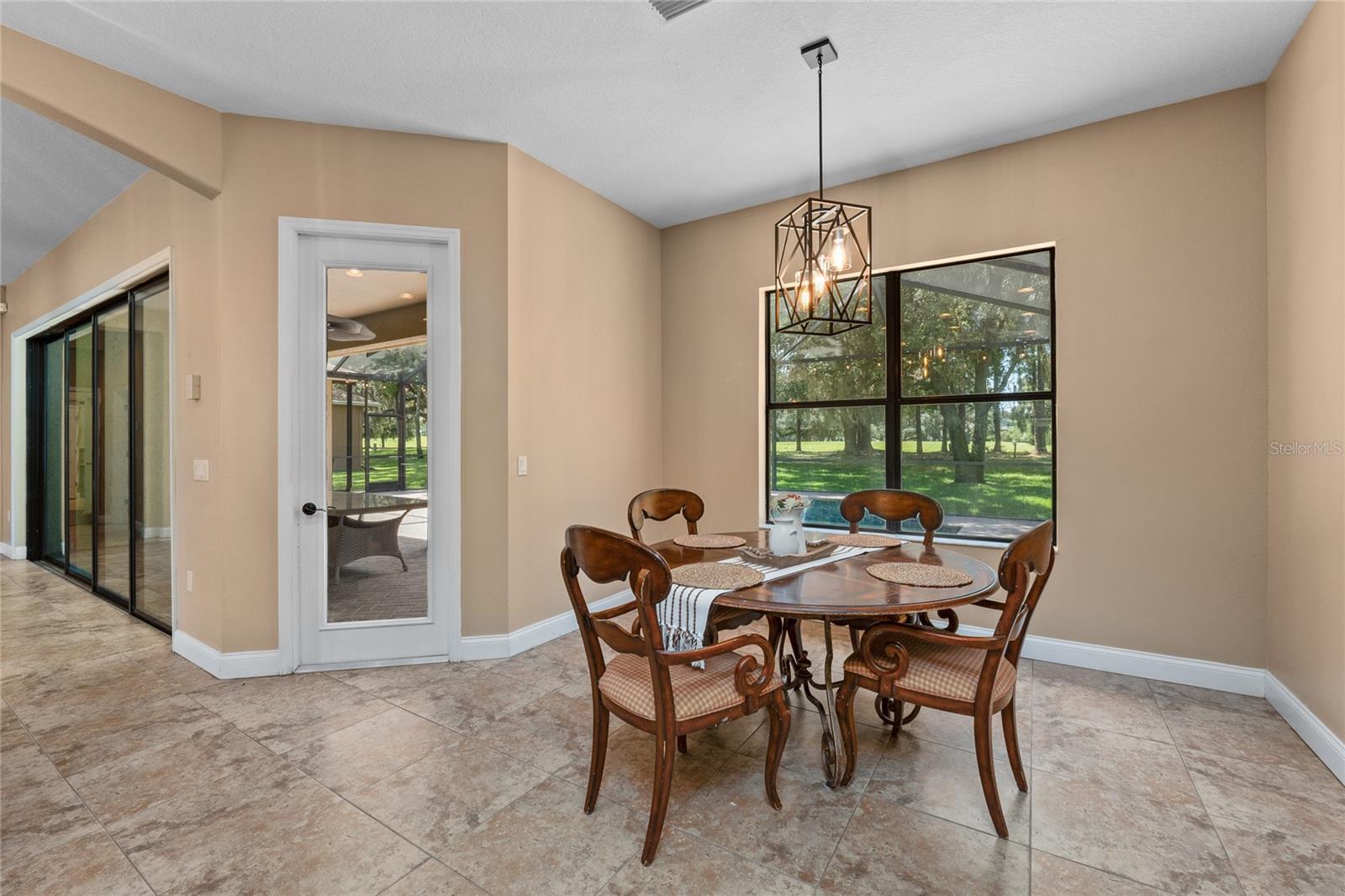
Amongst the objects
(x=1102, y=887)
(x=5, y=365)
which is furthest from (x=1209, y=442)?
(x=5, y=365)

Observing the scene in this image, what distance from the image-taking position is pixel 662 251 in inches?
184

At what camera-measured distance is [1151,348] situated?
9.64 feet

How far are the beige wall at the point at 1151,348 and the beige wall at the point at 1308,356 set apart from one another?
0.33 ft

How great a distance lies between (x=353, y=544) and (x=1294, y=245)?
4655 millimetres

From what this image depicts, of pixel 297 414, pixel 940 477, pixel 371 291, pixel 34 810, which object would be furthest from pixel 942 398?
pixel 34 810

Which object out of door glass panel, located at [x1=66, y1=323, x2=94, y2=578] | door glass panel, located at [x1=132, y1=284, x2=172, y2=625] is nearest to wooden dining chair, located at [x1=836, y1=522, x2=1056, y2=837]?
door glass panel, located at [x1=132, y1=284, x2=172, y2=625]

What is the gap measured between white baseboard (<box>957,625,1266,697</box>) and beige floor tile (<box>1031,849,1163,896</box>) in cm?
179

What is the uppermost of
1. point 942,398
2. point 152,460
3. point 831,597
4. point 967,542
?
point 942,398

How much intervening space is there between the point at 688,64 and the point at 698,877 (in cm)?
312

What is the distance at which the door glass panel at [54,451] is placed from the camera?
5.15 metres

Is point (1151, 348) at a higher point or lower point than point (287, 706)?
higher

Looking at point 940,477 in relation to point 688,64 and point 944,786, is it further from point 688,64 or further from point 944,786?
point 688,64

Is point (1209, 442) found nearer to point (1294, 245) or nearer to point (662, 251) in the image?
point (1294, 245)

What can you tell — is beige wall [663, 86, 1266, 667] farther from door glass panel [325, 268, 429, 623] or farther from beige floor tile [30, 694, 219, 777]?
beige floor tile [30, 694, 219, 777]
